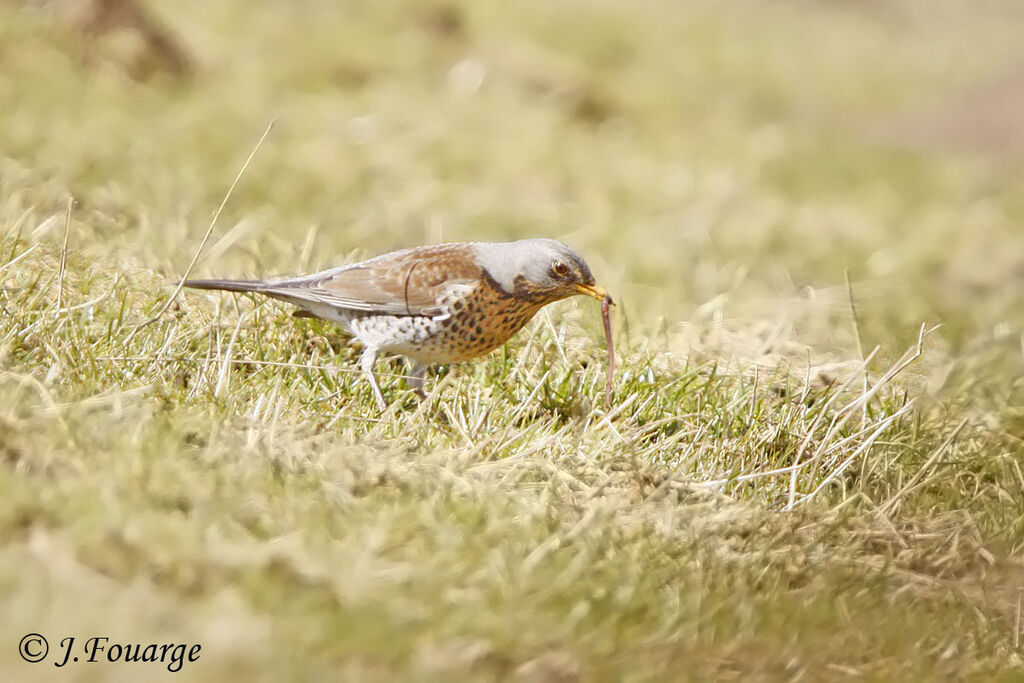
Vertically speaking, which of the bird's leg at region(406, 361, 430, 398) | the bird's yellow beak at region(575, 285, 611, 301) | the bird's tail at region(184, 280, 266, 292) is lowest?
the bird's leg at region(406, 361, 430, 398)

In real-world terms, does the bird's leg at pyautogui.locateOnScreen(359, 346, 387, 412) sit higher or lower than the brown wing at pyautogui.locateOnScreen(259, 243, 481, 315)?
lower

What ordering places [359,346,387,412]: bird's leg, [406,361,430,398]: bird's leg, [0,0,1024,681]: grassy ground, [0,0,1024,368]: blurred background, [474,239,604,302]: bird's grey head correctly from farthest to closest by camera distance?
[0,0,1024,368]: blurred background → [406,361,430,398]: bird's leg → [474,239,604,302]: bird's grey head → [359,346,387,412]: bird's leg → [0,0,1024,681]: grassy ground

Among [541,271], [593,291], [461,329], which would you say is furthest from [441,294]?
[593,291]

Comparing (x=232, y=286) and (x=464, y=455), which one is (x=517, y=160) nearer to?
(x=232, y=286)

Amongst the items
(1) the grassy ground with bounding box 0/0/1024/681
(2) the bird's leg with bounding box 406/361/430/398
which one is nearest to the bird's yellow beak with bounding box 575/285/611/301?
(1) the grassy ground with bounding box 0/0/1024/681

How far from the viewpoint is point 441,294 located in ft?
15.2

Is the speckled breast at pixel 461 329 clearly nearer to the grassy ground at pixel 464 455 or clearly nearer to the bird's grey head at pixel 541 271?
the bird's grey head at pixel 541 271

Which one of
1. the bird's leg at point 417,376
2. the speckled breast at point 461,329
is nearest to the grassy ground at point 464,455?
the bird's leg at point 417,376

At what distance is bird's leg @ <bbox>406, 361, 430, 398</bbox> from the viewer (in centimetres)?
484

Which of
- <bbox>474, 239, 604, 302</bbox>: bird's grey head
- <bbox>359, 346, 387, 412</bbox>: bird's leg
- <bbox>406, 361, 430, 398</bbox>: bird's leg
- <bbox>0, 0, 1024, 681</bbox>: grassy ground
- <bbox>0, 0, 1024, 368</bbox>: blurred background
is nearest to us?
<bbox>0, 0, 1024, 681</bbox>: grassy ground

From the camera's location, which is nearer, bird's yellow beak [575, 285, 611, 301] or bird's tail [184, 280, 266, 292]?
bird's tail [184, 280, 266, 292]

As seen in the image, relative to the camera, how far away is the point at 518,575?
11.6ft

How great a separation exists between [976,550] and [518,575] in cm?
175

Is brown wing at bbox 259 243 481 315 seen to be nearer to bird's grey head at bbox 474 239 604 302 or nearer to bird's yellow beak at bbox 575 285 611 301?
bird's grey head at bbox 474 239 604 302
